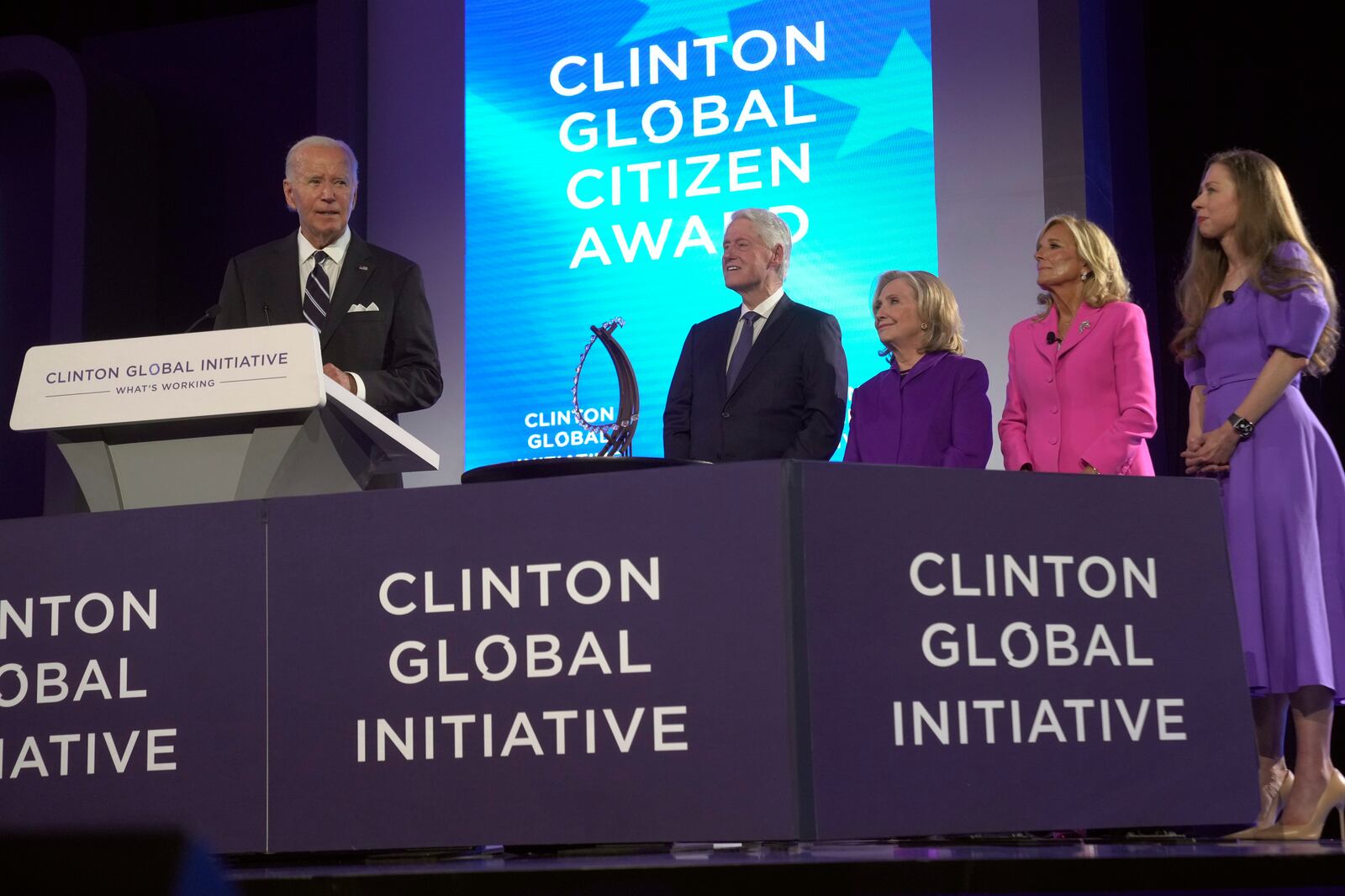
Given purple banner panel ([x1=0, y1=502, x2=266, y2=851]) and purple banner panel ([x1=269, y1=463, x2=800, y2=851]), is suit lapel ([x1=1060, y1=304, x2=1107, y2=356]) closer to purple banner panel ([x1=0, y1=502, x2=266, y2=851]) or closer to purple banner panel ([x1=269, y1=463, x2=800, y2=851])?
purple banner panel ([x1=269, y1=463, x2=800, y2=851])

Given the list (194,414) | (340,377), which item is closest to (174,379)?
(194,414)

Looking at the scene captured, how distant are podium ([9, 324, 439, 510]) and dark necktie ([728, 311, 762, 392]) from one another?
1.78 meters

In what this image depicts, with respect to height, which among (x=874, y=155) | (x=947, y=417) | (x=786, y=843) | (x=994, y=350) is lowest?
(x=786, y=843)

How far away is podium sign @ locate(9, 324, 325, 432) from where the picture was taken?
209cm

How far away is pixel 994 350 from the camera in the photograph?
4.87 meters

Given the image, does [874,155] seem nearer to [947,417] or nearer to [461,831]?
[947,417]

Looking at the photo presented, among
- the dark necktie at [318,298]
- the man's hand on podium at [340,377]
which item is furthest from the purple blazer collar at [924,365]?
the man's hand on podium at [340,377]

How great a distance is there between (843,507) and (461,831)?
1.88ft

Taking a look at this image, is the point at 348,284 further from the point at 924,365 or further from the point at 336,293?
the point at 924,365

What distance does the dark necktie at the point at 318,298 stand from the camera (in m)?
2.96

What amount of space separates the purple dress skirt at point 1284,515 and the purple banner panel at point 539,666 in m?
1.38

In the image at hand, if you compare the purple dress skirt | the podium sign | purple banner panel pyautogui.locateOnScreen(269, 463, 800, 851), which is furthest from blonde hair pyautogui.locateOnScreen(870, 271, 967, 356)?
purple banner panel pyautogui.locateOnScreen(269, 463, 800, 851)

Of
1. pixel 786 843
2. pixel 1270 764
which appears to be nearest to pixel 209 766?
pixel 786 843

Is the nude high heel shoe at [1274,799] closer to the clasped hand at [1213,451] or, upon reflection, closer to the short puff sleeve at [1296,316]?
the clasped hand at [1213,451]
